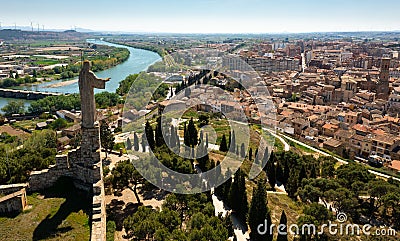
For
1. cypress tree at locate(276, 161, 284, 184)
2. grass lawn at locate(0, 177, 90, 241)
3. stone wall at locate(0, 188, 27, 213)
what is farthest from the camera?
cypress tree at locate(276, 161, 284, 184)

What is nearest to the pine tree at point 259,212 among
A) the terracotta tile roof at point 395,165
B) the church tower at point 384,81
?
the terracotta tile roof at point 395,165

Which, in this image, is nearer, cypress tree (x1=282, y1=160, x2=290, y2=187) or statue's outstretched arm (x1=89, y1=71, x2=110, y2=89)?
statue's outstretched arm (x1=89, y1=71, x2=110, y2=89)

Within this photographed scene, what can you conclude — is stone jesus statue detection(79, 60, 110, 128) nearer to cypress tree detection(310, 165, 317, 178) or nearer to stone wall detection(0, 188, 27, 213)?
stone wall detection(0, 188, 27, 213)

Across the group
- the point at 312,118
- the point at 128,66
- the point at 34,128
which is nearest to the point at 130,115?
the point at 34,128

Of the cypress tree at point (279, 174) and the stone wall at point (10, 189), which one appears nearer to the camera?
the stone wall at point (10, 189)

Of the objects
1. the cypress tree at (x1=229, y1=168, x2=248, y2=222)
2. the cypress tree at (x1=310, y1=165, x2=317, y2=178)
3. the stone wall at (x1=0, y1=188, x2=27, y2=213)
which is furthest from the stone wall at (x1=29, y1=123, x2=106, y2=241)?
the cypress tree at (x1=310, y1=165, x2=317, y2=178)

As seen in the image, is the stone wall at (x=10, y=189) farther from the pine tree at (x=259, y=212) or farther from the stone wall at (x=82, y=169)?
the pine tree at (x=259, y=212)

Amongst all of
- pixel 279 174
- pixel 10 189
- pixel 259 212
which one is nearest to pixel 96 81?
pixel 10 189

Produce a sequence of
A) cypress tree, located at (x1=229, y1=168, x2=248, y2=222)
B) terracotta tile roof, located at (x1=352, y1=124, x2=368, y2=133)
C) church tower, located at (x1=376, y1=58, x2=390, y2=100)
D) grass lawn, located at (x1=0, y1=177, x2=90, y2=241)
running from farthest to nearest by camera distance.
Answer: church tower, located at (x1=376, y1=58, x2=390, y2=100), terracotta tile roof, located at (x1=352, y1=124, x2=368, y2=133), cypress tree, located at (x1=229, y1=168, x2=248, y2=222), grass lawn, located at (x1=0, y1=177, x2=90, y2=241)
